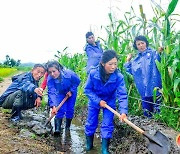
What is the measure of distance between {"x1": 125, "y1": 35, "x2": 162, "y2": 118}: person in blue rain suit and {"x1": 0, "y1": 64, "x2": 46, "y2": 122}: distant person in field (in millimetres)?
1511

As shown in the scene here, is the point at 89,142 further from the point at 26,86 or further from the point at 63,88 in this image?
the point at 26,86

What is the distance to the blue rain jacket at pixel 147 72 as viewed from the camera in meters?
4.89

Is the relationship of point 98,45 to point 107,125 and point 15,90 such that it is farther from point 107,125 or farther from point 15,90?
point 107,125

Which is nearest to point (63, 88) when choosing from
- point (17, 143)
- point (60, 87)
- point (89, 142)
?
point (60, 87)

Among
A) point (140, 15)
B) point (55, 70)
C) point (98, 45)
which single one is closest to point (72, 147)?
point (55, 70)

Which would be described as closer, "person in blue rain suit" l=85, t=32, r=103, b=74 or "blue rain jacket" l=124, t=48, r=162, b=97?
"blue rain jacket" l=124, t=48, r=162, b=97

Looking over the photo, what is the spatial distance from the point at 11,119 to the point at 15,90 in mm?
501

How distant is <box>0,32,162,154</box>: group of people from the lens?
4242 millimetres

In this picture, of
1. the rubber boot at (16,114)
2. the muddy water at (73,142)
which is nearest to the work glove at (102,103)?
the muddy water at (73,142)

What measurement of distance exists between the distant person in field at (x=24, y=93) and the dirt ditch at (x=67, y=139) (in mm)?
294

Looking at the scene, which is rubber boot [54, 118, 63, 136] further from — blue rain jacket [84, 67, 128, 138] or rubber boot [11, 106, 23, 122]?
blue rain jacket [84, 67, 128, 138]

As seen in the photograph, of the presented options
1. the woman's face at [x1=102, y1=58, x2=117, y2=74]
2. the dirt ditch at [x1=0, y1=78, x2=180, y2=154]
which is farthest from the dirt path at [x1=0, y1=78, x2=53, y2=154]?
the woman's face at [x1=102, y1=58, x2=117, y2=74]

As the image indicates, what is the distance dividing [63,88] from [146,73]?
55.1 inches

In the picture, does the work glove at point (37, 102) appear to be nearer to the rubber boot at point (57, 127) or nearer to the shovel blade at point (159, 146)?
the rubber boot at point (57, 127)
